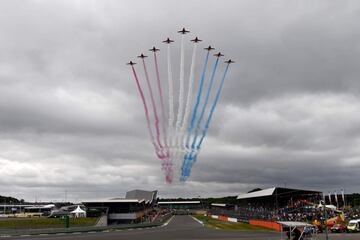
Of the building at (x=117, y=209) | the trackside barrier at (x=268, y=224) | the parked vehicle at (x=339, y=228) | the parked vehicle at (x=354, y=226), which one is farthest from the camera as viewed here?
the building at (x=117, y=209)

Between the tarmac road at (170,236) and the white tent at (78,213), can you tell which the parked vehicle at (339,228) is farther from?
the white tent at (78,213)

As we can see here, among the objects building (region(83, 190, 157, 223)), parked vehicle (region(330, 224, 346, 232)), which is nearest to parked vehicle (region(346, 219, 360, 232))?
parked vehicle (region(330, 224, 346, 232))

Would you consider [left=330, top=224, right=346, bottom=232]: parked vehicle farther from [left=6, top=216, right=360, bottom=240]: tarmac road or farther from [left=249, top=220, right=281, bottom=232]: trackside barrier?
[left=6, top=216, right=360, bottom=240]: tarmac road

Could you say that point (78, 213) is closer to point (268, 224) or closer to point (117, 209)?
point (117, 209)

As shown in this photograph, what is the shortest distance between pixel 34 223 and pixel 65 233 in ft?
112

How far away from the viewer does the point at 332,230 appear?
2734 inches

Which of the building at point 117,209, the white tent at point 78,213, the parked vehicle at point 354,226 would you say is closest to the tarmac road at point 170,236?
the parked vehicle at point 354,226

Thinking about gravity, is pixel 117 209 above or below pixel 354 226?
above

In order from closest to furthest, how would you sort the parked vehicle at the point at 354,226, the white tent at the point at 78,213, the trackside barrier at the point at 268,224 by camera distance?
the parked vehicle at the point at 354,226
the trackside barrier at the point at 268,224
the white tent at the point at 78,213

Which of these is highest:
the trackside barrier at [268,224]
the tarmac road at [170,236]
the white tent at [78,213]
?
the white tent at [78,213]

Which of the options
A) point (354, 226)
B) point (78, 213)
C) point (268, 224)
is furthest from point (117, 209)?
point (354, 226)

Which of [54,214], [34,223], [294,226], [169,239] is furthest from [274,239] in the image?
[54,214]

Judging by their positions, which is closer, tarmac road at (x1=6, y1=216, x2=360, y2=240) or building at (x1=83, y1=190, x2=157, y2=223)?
tarmac road at (x1=6, y1=216, x2=360, y2=240)

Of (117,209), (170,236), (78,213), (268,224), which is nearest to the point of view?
(170,236)
